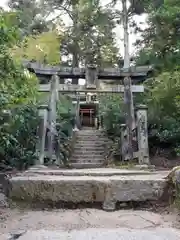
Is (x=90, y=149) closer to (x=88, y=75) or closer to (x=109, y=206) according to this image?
(x=88, y=75)

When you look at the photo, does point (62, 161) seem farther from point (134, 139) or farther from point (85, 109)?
point (85, 109)

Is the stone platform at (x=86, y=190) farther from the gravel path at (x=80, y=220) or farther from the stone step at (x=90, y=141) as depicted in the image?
the stone step at (x=90, y=141)

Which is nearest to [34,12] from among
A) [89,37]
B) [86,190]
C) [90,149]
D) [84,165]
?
[89,37]

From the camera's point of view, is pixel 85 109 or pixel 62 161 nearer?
pixel 62 161

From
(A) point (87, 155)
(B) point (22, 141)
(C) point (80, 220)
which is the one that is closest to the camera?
(C) point (80, 220)

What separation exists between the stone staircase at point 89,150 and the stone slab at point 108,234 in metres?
6.02

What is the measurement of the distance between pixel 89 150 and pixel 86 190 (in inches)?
277

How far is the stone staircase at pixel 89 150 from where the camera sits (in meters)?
8.63

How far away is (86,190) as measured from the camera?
2.93m

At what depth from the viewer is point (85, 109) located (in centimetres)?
1823

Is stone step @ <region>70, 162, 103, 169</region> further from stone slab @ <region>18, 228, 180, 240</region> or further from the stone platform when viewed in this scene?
stone slab @ <region>18, 228, 180, 240</region>

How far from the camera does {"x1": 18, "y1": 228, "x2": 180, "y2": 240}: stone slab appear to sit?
207cm

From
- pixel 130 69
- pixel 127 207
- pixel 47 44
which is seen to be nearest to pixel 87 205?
pixel 127 207

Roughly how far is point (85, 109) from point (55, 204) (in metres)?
15.4
